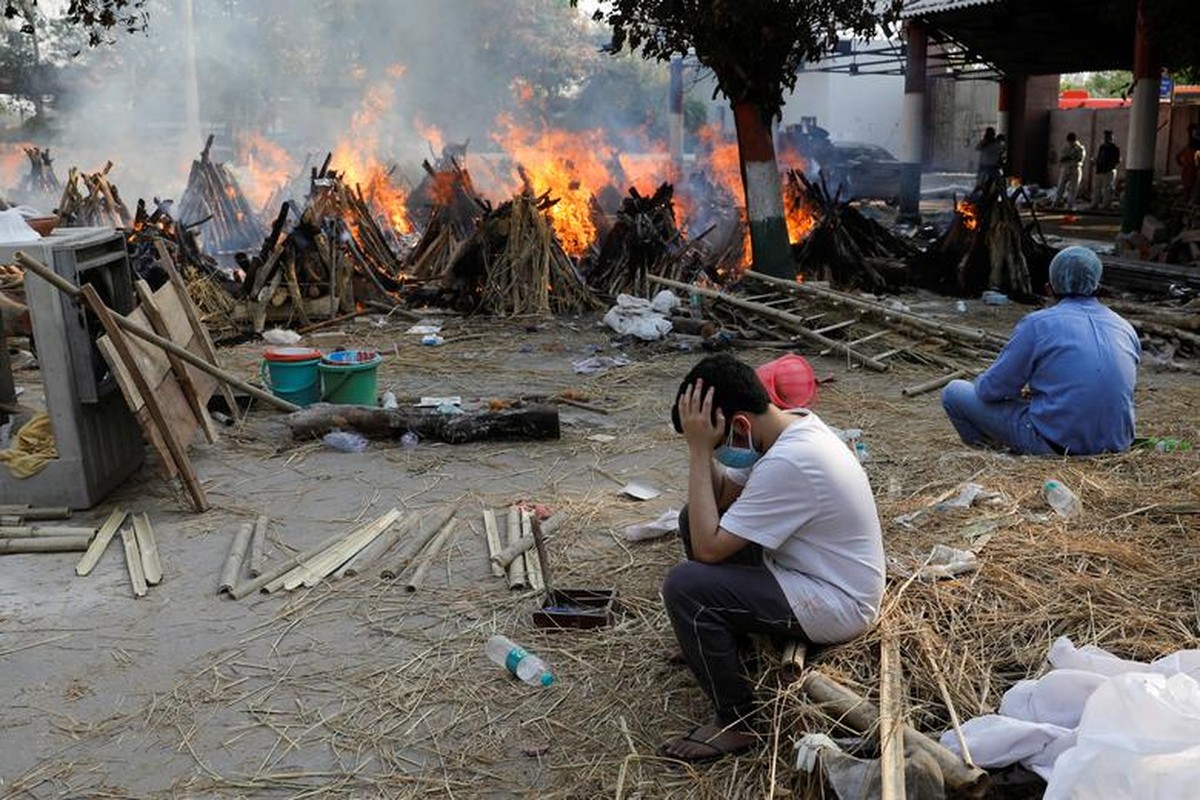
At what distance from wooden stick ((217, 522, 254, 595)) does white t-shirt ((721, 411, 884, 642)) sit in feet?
8.86

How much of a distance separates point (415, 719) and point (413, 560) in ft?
4.97

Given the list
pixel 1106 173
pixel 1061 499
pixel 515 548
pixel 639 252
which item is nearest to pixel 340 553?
pixel 515 548

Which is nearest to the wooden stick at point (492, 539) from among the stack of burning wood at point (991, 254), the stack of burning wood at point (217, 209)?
the stack of burning wood at point (991, 254)

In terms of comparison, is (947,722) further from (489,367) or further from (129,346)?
(489,367)

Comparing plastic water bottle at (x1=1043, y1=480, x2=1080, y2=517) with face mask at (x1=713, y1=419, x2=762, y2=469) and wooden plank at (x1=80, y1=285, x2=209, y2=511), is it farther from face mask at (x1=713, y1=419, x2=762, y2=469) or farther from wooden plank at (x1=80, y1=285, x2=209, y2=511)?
wooden plank at (x1=80, y1=285, x2=209, y2=511)

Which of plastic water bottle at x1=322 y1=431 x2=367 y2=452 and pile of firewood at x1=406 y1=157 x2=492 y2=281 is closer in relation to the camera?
plastic water bottle at x1=322 y1=431 x2=367 y2=452

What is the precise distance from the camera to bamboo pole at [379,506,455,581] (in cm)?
529

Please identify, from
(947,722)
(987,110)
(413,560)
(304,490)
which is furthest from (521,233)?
(987,110)

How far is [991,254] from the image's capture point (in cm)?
1349

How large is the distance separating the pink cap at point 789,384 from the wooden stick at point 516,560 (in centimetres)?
165

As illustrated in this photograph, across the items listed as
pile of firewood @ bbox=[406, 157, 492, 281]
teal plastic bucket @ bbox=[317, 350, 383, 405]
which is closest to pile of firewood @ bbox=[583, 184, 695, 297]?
pile of firewood @ bbox=[406, 157, 492, 281]

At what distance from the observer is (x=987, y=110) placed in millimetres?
39062

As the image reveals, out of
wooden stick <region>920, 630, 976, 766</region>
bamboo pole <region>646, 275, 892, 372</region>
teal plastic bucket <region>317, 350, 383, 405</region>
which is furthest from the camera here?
bamboo pole <region>646, 275, 892, 372</region>

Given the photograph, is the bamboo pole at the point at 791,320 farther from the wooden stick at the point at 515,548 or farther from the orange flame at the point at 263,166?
the orange flame at the point at 263,166
